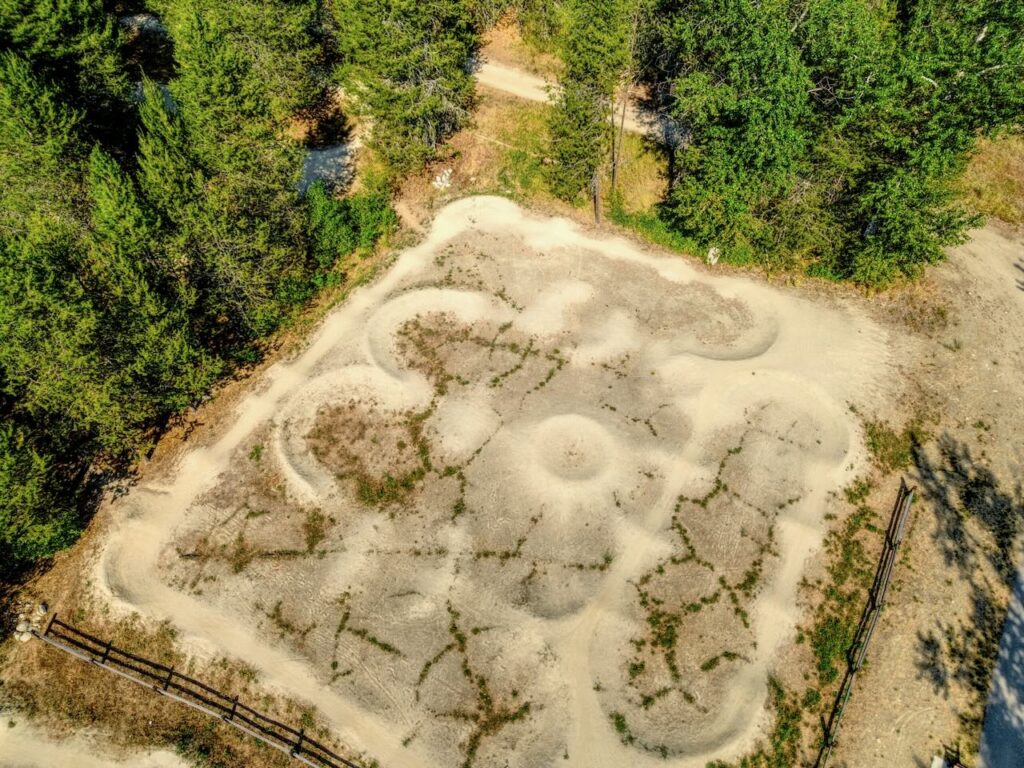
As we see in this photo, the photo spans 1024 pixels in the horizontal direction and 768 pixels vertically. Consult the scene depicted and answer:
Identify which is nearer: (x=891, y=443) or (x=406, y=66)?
(x=891, y=443)

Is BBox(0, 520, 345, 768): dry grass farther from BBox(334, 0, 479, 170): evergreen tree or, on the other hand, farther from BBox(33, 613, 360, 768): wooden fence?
BBox(334, 0, 479, 170): evergreen tree

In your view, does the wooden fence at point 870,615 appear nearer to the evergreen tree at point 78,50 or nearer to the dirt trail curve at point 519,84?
the dirt trail curve at point 519,84

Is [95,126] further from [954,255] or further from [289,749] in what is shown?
[954,255]

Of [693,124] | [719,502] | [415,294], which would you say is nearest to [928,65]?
[693,124]

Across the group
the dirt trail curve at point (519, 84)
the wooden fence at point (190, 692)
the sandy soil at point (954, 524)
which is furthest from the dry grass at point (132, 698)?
the dirt trail curve at point (519, 84)

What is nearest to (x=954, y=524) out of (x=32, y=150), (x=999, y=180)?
(x=999, y=180)

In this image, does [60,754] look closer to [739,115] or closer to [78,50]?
[78,50]

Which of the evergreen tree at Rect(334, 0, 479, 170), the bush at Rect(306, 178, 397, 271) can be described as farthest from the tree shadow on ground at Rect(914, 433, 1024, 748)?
the evergreen tree at Rect(334, 0, 479, 170)
